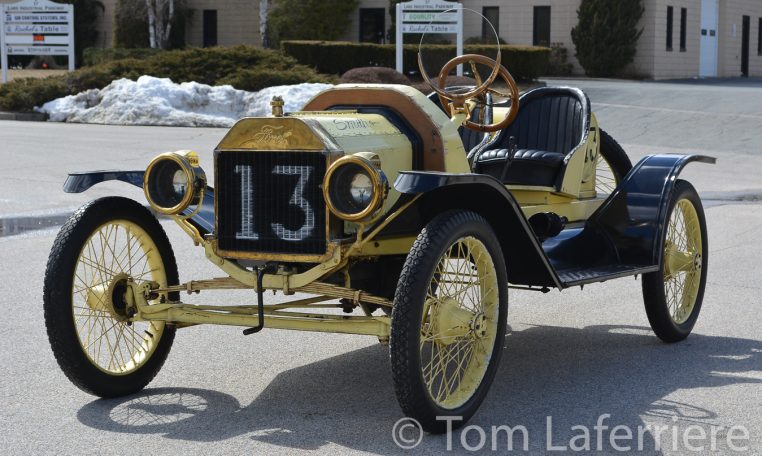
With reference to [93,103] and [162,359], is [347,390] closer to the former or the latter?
[162,359]

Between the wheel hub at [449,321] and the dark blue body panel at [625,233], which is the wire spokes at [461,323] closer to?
the wheel hub at [449,321]

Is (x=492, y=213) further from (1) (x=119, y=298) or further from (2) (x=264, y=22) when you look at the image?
(2) (x=264, y=22)

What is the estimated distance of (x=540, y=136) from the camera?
7.32 metres

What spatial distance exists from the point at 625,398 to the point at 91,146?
14.1m

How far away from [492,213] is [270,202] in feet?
3.55

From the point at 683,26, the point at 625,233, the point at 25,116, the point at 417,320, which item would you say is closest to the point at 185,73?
the point at 25,116

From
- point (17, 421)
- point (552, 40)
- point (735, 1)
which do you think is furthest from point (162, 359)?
point (735, 1)

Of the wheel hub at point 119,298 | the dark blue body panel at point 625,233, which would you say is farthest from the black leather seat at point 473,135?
the wheel hub at point 119,298

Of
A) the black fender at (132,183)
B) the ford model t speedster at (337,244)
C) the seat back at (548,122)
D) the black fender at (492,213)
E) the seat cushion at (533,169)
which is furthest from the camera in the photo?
the seat back at (548,122)

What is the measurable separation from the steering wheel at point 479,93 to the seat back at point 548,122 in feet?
1.14

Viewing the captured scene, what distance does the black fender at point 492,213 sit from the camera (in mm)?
4902

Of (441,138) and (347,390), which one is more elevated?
(441,138)

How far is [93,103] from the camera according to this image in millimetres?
24547

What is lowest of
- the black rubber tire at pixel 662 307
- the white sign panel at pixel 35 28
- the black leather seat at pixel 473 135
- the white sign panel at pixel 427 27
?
the black rubber tire at pixel 662 307
